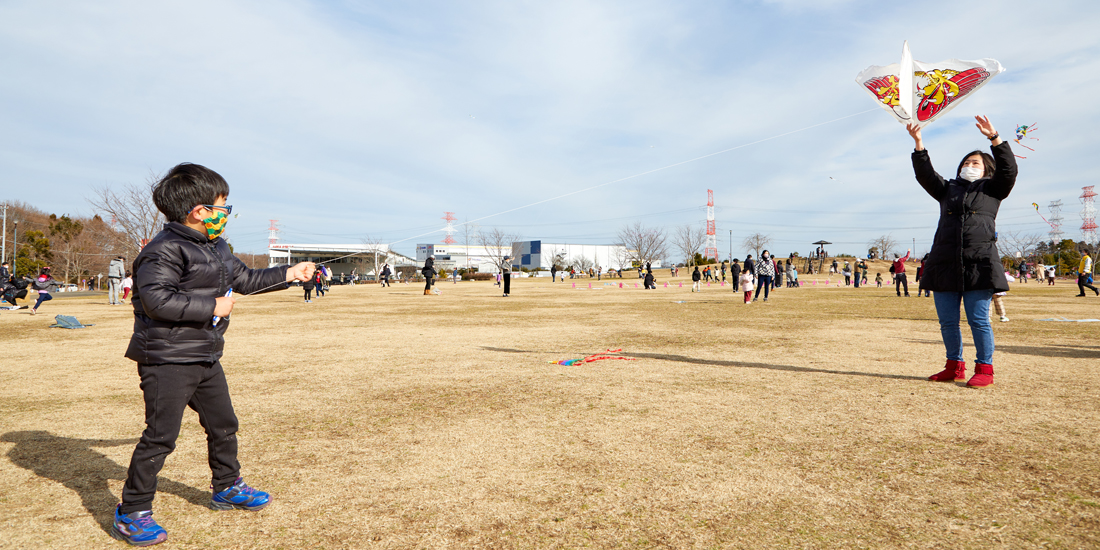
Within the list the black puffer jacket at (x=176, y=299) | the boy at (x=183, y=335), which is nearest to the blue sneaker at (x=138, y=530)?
the boy at (x=183, y=335)

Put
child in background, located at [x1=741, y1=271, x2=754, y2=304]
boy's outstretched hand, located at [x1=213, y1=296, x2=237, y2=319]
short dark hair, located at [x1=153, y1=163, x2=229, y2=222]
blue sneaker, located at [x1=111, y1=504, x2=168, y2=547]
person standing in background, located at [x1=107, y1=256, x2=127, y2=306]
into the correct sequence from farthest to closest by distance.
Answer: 1. person standing in background, located at [x1=107, y1=256, x2=127, y2=306]
2. child in background, located at [x1=741, y1=271, x2=754, y2=304]
3. short dark hair, located at [x1=153, y1=163, x2=229, y2=222]
4. boy's outstretched hand, located at [x1=213, y1=296, x2=237, y2=319]
5. blue sneaker, located at [x1=111, y1=504, x2=168, y2=547]

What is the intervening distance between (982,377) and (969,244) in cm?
116

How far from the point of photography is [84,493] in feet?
9.39

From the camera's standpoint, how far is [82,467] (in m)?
3.23

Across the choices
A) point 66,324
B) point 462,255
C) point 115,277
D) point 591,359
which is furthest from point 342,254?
point 591,359

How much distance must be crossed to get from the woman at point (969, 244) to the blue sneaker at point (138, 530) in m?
5.74

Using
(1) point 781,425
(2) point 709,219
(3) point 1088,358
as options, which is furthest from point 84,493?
(2) point 709,219

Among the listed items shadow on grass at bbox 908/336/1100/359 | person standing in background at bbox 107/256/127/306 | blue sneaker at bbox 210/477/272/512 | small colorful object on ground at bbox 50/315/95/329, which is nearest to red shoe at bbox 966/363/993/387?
shadow on grass at bbox 908/336/1100/359

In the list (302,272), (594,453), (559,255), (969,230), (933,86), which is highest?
(559,255)

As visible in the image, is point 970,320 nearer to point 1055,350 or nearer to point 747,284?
point 1055,350

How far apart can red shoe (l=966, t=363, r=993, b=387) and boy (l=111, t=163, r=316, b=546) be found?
539 cm

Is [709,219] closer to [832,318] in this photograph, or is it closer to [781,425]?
[832,318]

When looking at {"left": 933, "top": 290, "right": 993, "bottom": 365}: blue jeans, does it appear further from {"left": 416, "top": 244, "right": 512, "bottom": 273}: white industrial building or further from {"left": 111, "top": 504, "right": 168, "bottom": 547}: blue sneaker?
{"left": 416, "top": 244, "right": 512, "bottom": 273}: white industrial building

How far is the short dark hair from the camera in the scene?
8.51ft
